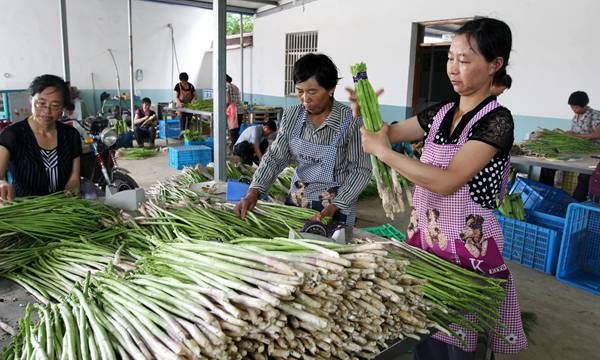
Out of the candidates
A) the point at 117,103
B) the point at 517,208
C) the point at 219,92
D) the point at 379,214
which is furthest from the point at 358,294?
the point at 117,103

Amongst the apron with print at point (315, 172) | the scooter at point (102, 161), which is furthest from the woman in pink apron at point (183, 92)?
the apron with print at point (315, 172)

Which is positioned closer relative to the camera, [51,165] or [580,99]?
[51,165]

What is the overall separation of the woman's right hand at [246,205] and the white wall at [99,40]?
1214cm

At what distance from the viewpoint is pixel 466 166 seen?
140 cm

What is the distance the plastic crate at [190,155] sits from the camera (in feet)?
25.6

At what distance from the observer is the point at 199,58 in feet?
50.3

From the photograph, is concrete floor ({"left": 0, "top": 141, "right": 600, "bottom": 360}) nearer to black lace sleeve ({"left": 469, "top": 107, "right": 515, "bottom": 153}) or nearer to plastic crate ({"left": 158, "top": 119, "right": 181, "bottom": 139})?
black lace sleeve ({"left": 469, "top": 107, "right": 515, "bottom": 153})

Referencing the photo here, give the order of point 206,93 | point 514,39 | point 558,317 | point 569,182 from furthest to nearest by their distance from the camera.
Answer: point 206,93 → point 514,39 → point 569,182 → point 558,317

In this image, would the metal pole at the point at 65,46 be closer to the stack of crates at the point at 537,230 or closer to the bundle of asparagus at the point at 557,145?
the stack of crates at the point at 537,230

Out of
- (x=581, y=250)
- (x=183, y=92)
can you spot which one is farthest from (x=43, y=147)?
(x=183, y=92)

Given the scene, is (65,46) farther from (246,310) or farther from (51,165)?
(246,310)

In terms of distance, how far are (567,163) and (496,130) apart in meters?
3.47

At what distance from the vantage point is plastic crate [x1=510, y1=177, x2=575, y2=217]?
441cm

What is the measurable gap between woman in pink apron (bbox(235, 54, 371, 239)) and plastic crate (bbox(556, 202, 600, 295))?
8.21 feet
